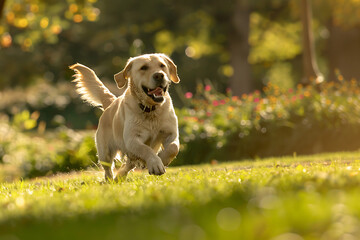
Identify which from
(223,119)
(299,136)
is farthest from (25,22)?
(299,136)

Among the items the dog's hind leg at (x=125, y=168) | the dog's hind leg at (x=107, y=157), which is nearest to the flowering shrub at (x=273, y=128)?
the dog's hind leg at (x=107, y=157)

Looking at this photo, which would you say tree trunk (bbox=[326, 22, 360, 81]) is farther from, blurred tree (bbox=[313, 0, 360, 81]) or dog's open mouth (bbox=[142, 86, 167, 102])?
dog's open mouth (bbox=[142, 86, 167, 102])

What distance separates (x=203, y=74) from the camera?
89.7 ft

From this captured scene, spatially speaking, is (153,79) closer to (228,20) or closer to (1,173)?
(1,173)

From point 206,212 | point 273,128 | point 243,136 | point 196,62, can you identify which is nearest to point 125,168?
point 206,212

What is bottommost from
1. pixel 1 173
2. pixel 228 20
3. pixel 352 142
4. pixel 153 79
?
pixel 1 173

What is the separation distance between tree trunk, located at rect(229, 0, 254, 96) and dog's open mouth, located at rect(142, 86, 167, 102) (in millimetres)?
18645

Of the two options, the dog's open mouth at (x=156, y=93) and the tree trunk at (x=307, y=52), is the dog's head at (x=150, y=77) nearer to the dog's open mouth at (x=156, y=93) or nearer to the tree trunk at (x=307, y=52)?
the dog's open mouth at (x=156, y=93)

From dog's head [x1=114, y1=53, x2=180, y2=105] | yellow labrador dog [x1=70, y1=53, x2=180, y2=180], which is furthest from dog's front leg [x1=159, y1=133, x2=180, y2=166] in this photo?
dog's head [x1=114, y1=53, x2=180, y2=105]

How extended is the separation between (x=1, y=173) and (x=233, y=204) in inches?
302

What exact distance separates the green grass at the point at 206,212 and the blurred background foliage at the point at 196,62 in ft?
21.0

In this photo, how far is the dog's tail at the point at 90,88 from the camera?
750cm

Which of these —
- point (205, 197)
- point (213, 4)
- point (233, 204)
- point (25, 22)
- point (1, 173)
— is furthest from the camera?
point (213, 4)

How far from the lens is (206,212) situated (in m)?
3.10
